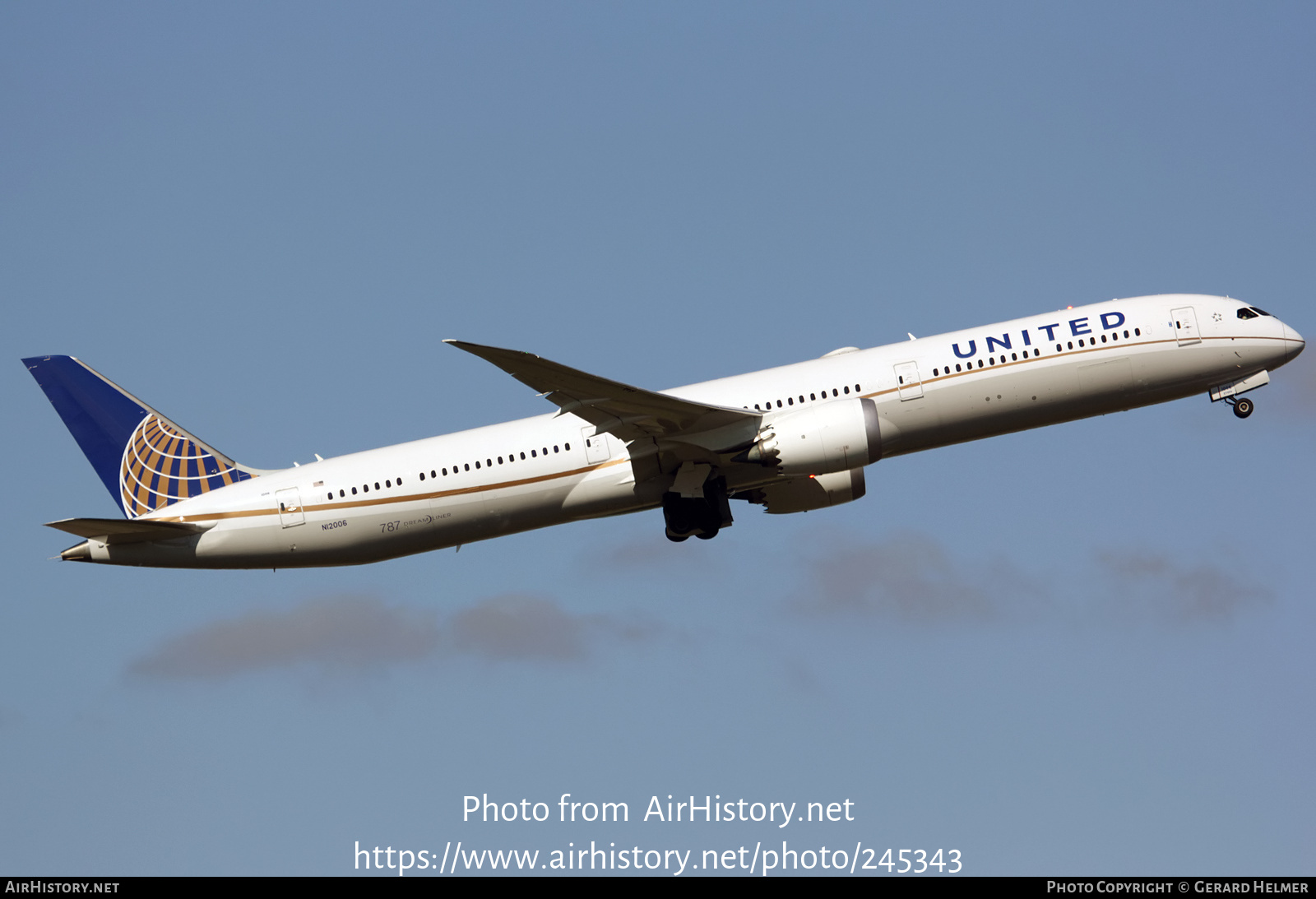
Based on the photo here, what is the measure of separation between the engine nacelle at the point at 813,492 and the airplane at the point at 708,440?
7.58ft

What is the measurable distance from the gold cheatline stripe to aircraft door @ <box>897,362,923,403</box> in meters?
7.78

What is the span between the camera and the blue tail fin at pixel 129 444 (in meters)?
46.5

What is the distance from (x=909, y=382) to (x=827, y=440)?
9.93 feet

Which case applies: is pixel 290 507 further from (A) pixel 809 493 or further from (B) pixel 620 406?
(A) pixel 809 493

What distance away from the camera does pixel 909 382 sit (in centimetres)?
4309

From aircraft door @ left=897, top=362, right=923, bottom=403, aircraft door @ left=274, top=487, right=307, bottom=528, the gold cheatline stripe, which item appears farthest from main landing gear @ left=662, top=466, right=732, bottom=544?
aircraft door @ left=274, top=487, right=307, bottom=528

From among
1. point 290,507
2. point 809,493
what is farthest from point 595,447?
point 290,507

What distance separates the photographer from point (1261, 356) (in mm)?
44844

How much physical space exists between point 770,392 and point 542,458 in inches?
259

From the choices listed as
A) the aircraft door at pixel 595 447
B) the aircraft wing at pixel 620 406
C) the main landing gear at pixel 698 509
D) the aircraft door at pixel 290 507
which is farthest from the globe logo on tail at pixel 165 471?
the main landing gear at pixel 698 509

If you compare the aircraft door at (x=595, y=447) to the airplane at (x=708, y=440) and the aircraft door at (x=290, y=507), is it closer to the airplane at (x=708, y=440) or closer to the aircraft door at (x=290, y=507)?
the airplane at (x=708, y=440)
